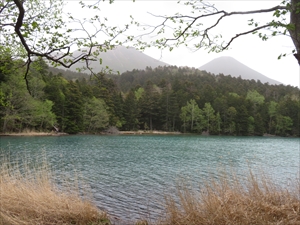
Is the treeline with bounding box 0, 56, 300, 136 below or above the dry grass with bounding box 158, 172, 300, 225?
above

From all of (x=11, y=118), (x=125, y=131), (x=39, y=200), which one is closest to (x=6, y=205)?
(x=39, y=200)

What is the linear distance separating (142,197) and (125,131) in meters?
57.1

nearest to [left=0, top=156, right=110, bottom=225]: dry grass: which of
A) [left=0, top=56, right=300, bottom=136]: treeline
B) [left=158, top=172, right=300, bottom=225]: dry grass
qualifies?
[left=158, top=172, right=300, bottom=225]: dry grass

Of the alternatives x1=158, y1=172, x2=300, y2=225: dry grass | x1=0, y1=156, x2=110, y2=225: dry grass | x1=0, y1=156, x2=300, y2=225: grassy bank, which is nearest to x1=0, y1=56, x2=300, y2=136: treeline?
x1=0, y1=156, x2=110, y2=225: dry grass

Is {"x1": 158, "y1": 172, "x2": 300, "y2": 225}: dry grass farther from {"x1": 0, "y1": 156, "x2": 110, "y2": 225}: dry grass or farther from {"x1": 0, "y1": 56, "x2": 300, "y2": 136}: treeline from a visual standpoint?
{"x1": 0, "y1": 56, "x2": 300, "y2": 136}: treeline

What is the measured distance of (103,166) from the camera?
1695cm

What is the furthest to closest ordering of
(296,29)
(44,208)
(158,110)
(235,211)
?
(158,110) < (44,208) < (235,211) < (296,29)

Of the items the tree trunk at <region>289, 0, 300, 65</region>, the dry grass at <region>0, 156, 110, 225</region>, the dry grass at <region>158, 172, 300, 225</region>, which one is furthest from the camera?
the dry grass at <region>0, 156, 110, 225</region>

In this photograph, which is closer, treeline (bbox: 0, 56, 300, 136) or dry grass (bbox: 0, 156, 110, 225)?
dry grass (bbox: 0, 156, 110, 225)

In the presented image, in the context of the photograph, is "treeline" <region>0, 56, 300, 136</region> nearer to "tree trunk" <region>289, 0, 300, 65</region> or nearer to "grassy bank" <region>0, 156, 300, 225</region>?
"grassy bank" <region>0, 156, 300, 225</region>

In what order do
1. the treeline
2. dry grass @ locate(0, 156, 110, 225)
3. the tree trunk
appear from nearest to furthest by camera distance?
the tree trunk < dry grass @ locate(0, 156, 110, 225) < the treeline

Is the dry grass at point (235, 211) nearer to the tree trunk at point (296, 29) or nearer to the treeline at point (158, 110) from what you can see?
the tree trunk at point (296, 29)

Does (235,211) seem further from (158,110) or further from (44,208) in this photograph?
(158,110)

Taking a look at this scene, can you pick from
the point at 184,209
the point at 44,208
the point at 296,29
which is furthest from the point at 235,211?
the point at 44,208
